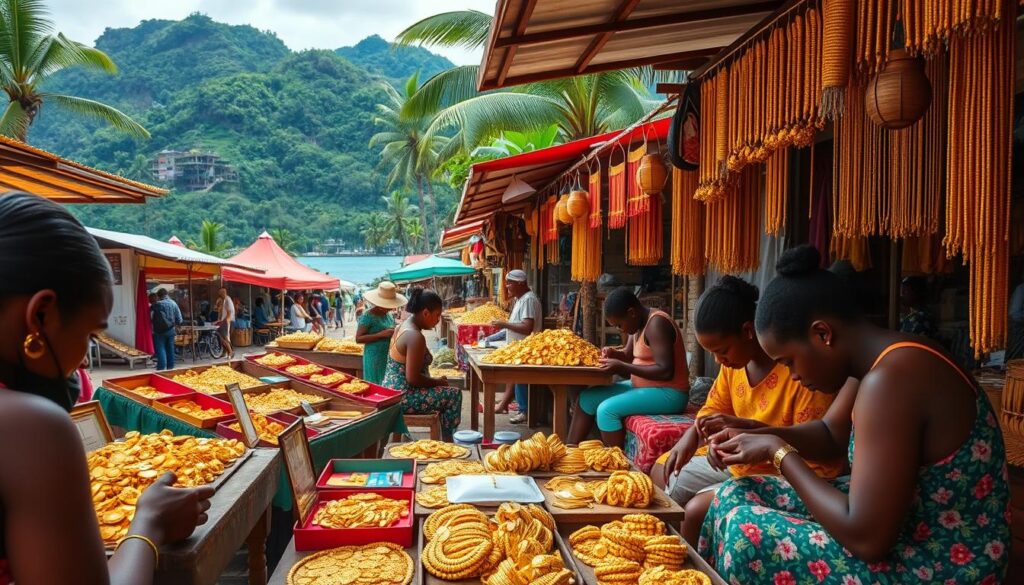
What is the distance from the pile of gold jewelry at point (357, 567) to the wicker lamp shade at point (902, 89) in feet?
7.05

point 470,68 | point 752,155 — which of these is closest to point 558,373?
point 752,155

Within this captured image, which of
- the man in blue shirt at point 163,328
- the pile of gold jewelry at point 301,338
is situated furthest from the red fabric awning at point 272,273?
the pile of gold jewelry at point 301,338

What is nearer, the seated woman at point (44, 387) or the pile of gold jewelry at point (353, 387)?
the seated woman at point (44, 387)

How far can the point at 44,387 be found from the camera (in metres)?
1.20

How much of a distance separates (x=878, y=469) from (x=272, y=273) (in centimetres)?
1867

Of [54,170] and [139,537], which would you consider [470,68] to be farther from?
[139,537]

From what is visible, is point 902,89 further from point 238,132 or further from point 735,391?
point 238,132

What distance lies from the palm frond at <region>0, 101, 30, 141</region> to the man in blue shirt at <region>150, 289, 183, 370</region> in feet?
16.7

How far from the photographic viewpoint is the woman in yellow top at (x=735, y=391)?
2904mm

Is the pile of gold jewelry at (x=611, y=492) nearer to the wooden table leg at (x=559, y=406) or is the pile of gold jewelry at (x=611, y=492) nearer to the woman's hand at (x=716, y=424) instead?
the woman's hand at (x=716, y=424)

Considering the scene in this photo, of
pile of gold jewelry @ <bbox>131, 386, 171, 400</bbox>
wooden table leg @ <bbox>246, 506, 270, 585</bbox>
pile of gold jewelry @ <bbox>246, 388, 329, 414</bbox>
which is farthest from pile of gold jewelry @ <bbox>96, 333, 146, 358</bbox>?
wooden table leg @ <bbox>246, 506, 270, 585</bbox>

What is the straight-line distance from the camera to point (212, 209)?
2197 inches

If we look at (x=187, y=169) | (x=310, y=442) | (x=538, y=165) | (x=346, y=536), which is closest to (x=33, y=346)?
(x=346, y=536)

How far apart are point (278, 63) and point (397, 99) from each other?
43.4m
